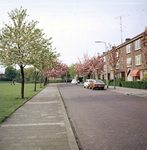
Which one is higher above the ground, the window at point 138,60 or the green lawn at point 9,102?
the window at point 138,60

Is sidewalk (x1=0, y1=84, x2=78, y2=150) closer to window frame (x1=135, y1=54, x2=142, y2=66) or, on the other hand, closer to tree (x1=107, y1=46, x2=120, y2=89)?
tree (x1=107, y1=46, x2=120, y2=89)

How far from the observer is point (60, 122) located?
612 centimetres

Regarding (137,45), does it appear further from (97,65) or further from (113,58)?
(97,65)

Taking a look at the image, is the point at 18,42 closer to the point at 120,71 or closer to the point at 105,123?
the point at 105,123

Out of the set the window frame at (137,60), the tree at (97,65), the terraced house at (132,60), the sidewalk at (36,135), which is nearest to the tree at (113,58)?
the terraced house at (132,60)

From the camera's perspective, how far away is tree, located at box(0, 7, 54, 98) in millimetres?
12031

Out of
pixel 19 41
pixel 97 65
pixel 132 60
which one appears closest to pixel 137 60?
pixel 132 60

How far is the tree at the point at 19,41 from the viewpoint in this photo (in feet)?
39.5

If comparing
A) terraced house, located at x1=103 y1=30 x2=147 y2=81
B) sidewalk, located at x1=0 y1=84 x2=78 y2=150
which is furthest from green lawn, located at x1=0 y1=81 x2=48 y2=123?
terraced house, located at x1=103 y1=30 x2=147 y2=81

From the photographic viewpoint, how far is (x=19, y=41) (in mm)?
12273

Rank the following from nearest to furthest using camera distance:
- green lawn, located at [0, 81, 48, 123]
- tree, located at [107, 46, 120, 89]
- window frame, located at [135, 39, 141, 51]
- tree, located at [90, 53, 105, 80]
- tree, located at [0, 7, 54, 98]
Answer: green lawn, located at [0, 81, 48, 123]
tree, located at [0, 7, 54, 98]
tree, located at [107, 46, 120, 89]
window frame, located at [135, 39, 141, 51]
tree, located at [90, 53, 105, 80]

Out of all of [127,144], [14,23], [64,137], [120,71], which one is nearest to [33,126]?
[64,137]

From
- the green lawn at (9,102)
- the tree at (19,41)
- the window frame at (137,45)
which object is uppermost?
the window frame at (137,45)

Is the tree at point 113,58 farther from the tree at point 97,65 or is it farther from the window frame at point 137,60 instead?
the tree at point 97,65
